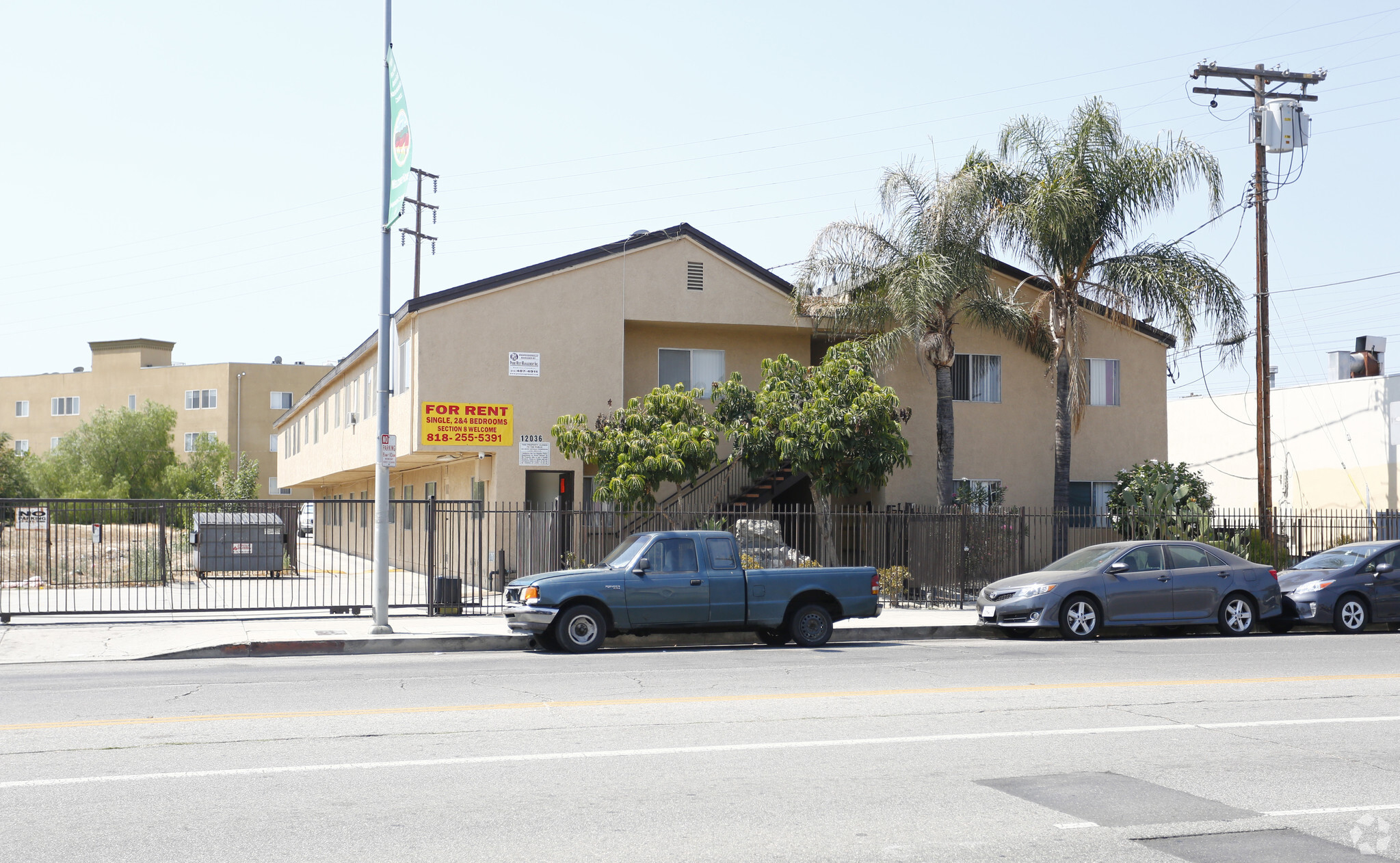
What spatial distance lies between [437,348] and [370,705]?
555 inches

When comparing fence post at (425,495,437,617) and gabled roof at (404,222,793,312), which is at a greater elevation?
gabled roof at (404,222,793,312)

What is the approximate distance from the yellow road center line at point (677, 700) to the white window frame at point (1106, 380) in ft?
53.4

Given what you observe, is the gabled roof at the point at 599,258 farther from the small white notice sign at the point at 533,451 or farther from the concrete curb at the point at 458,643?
the concrete curb at the point at 458,643

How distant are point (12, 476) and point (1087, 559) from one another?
60.9 meters

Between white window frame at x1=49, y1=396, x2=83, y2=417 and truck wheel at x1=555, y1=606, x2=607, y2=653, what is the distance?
74.7 metres

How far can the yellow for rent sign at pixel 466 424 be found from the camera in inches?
920

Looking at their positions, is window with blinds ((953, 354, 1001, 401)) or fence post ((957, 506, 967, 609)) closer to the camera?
fence post ((957, 506, 967, 609))

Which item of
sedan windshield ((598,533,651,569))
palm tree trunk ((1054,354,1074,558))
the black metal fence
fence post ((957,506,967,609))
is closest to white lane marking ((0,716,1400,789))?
sedan windshield ((598,533,651,569))

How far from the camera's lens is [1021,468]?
90.8ft

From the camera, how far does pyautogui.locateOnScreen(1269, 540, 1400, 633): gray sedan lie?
18.2m

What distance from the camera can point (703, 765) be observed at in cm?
760

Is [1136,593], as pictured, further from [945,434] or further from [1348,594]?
[945,434]

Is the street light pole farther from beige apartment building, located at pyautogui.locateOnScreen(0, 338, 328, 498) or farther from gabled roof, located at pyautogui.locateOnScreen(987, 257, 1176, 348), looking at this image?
beige apartment building, located at pyautogui.locateOnScreen(0, 338, 328, 498)

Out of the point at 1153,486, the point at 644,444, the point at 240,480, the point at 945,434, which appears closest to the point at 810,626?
the point at 644,444
